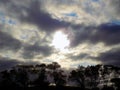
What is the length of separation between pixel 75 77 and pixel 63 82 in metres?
8.41

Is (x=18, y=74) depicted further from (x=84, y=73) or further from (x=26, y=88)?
(x=84, y=73)

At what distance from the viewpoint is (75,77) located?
120 meters

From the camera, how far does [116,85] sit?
364 ft

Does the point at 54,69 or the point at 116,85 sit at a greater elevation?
the point at 54,69

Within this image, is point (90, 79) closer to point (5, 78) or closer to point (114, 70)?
point (114, 70)

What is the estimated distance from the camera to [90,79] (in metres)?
119

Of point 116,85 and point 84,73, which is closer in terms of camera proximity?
point 116,85

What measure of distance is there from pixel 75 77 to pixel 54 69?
11.0m

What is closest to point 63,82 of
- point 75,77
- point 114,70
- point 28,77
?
point 75,77

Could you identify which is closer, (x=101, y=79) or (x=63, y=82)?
(x=101, y=79)

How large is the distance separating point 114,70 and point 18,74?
46.9 metres

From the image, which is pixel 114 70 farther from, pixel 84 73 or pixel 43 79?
pixel 43 79

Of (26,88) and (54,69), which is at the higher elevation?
(54,69)

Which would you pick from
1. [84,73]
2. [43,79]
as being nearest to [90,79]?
[84,73]
